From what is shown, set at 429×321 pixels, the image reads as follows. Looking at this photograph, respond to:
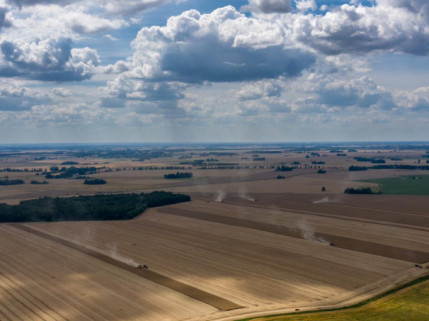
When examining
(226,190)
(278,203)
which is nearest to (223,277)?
(278,203)

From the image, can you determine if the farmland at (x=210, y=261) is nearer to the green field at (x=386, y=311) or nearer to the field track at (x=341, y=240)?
the field track at (x=341, y=240)

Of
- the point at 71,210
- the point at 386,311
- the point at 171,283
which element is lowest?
the point at 386,311

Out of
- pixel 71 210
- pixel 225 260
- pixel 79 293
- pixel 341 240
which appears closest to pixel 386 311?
pixel 225 260

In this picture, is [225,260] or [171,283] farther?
[225,260]

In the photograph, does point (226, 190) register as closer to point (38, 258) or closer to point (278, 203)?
point (278, 203)

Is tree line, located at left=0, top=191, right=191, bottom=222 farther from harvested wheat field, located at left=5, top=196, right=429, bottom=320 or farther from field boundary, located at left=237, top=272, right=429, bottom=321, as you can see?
field boundary, located at left=237, top=272, right=429, bottom=321

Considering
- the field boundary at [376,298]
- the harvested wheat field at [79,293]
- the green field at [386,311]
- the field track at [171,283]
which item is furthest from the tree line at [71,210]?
the green field at [386,311]

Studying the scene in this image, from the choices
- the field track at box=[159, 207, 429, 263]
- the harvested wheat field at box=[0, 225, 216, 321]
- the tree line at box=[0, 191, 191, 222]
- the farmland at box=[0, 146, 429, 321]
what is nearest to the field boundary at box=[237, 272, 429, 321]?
the farmland at box=[0, 146, 429, 321]

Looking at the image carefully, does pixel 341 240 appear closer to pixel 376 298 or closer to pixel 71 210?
pixel 376 298
